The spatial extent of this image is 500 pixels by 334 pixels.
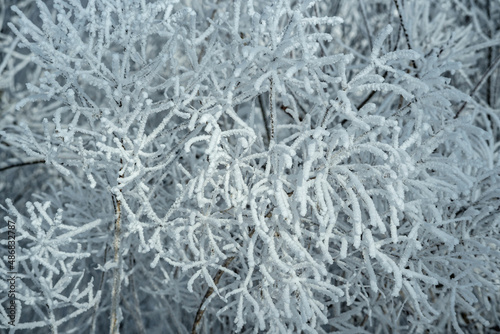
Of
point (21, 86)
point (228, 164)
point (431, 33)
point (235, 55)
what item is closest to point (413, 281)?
point (228, 164)

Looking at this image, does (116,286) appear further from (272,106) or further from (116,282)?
(272,106)

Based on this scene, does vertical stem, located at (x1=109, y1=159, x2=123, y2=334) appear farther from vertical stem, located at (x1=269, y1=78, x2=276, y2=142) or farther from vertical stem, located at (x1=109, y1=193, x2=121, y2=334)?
vertical stem, located at (x1=269, y1=78, x2=276, y2=142)

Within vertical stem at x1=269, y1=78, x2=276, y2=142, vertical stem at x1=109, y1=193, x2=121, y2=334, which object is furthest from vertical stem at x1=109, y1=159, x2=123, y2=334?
vertical stem at x1=269, y1=78, x2=276, y2=142

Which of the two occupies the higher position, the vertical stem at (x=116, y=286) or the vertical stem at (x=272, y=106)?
the vertical stem at (x=272, y=106)

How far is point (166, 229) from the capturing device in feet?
5.47

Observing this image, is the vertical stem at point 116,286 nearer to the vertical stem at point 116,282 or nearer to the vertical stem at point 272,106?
the vertical stem at point 116,282

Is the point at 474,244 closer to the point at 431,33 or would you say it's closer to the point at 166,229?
the point at 166,229

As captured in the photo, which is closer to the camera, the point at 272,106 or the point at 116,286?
the point at 272,106

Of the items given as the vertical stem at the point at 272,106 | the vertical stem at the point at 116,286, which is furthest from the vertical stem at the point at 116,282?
the vertical stem at the point at 272,106

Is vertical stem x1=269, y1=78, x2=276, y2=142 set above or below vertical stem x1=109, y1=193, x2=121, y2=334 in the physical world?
above

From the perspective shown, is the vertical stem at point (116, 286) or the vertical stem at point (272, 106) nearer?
the vertical stem at point (272, 106)

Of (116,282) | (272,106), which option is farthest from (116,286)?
(272,106)

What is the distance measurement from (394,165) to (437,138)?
25 cm

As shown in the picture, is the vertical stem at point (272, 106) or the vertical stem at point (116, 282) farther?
the vertical stem at point (116, 282)
